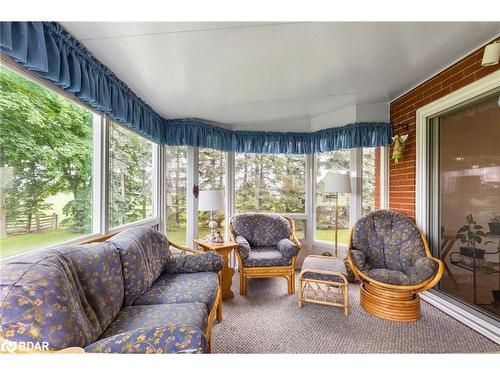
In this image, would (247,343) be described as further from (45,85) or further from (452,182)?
(452,182)

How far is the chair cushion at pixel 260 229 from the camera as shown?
323 cm

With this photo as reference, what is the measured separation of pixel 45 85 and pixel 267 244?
2.78m

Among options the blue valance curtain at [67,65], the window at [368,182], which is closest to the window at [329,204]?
the window at [368,182]

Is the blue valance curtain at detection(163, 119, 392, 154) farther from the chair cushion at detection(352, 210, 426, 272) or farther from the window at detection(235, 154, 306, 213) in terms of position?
the chair cushion at detection(352, 210, 426, 272)

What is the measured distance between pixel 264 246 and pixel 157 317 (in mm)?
1982

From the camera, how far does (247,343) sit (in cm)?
179

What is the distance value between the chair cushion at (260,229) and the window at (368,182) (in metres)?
1.13

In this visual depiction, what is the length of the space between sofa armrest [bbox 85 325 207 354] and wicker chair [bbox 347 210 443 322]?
184 cm

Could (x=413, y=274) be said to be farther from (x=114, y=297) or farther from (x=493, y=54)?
(x=114, y=297)

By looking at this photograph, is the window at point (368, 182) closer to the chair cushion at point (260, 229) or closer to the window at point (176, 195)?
the chair cushion at point (260, 229)

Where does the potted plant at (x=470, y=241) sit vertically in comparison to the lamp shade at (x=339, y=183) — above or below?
below

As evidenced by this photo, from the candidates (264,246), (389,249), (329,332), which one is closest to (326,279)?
(329,332)

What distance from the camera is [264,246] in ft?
10.6
